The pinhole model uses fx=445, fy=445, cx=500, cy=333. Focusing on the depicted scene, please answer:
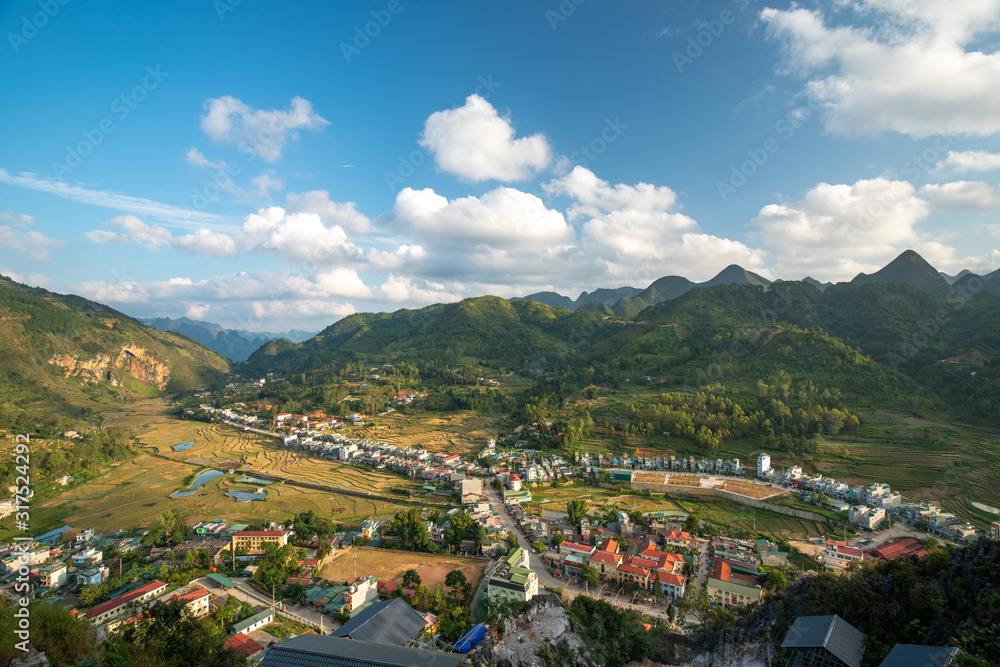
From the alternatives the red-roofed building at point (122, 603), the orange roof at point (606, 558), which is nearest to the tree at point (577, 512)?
the orange roof at point (606, 558)

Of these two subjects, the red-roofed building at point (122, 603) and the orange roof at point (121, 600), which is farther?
the orange roof at point (121, 600)

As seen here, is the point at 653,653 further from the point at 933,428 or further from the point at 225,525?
the point at 933,428

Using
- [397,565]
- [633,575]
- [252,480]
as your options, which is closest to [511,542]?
[397,565]

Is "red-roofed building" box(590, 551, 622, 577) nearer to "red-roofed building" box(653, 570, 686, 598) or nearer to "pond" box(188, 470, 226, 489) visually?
"red-roofed building" box(653, 570, 686, 598)

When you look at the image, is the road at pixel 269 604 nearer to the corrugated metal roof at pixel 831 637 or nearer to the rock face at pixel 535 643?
the rock face at pixel 535 643

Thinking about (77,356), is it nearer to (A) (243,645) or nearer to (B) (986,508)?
(A) (243,645)

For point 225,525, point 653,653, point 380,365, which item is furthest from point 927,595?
point 380,365
